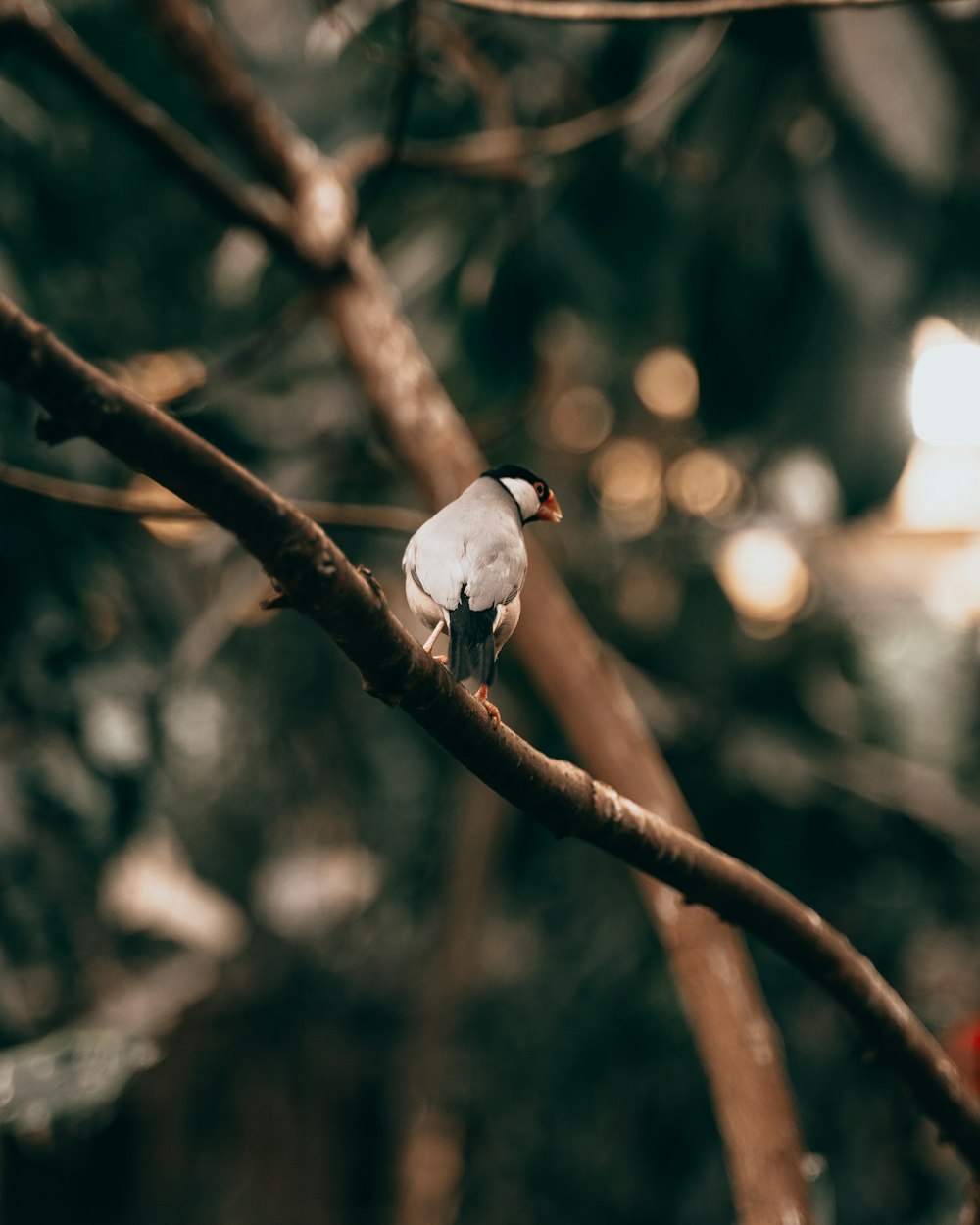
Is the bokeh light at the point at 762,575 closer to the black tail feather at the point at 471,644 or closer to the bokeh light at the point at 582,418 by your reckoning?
the bokeh light at the point at 582,418

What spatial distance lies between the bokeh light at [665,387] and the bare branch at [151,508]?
1843 mm

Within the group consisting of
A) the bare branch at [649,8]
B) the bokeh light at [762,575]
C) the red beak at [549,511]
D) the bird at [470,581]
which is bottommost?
the bird at [470,581]

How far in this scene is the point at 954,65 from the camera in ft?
5.19

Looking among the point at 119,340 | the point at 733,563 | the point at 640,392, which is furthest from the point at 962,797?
the point at 119,340

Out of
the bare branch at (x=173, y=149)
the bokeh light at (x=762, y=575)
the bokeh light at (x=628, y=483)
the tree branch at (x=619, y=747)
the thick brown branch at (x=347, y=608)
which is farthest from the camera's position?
the bokeh light at (x=628, y=483)

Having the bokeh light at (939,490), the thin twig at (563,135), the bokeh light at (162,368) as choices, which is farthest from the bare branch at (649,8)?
the bokeh light at (162,368)

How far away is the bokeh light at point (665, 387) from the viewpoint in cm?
310

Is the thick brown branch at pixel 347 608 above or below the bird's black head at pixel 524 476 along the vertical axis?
below

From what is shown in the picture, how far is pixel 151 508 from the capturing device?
1.11 m

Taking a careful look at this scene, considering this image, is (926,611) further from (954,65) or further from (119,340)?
(119,340)

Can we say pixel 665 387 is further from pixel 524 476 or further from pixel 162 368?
pixel 524 476

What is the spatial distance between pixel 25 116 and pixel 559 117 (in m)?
1.08

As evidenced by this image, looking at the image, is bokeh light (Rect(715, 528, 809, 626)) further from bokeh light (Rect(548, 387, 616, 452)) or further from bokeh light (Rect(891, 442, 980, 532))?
bokeh light (Rect(548, 387, 616, 452))

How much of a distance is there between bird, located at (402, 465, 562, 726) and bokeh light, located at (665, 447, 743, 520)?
250 centimetres
